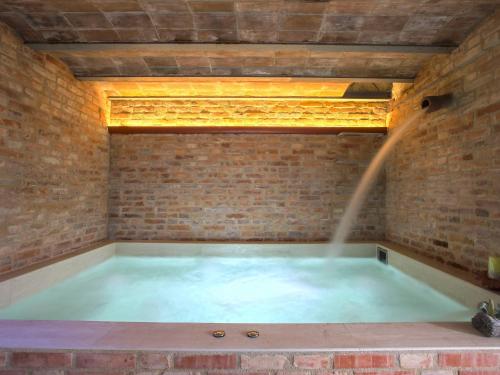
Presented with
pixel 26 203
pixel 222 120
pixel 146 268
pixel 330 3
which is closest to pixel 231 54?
pixel 330 3

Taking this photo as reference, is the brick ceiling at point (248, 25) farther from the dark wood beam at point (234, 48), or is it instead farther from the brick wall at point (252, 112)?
the brick wall at point (252, 112)

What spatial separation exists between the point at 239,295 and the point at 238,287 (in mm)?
274

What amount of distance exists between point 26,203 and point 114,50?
2.01 meters

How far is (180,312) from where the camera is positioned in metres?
2.66

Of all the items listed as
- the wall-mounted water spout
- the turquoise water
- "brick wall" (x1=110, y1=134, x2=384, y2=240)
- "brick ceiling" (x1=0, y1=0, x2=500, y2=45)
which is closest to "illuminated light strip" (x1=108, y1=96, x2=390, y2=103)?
"brick wall" (x1=110, y1=134, x2=384, y2=240)

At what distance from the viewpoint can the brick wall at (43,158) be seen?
297cm

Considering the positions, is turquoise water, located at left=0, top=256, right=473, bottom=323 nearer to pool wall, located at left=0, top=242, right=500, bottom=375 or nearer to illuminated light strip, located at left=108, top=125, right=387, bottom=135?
pool wall, located at left=0, top=242, right=500, bottom=375

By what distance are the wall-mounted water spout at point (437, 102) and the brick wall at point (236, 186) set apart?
1701 millimetres

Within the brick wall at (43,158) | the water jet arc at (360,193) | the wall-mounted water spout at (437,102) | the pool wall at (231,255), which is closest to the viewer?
the pool wall at (231,255)

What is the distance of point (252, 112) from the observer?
5.20 meters

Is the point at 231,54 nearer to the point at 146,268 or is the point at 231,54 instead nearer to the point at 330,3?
the point at 330,3

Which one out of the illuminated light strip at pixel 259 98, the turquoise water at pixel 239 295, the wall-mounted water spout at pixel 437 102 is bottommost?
the turquoise water at pixel 239 295

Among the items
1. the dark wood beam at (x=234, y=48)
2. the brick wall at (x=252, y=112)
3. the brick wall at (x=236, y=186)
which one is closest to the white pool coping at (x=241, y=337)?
the dark wood beam at (x=234, y=48)

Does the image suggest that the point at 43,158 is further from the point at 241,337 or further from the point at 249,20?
the point at 241,337
